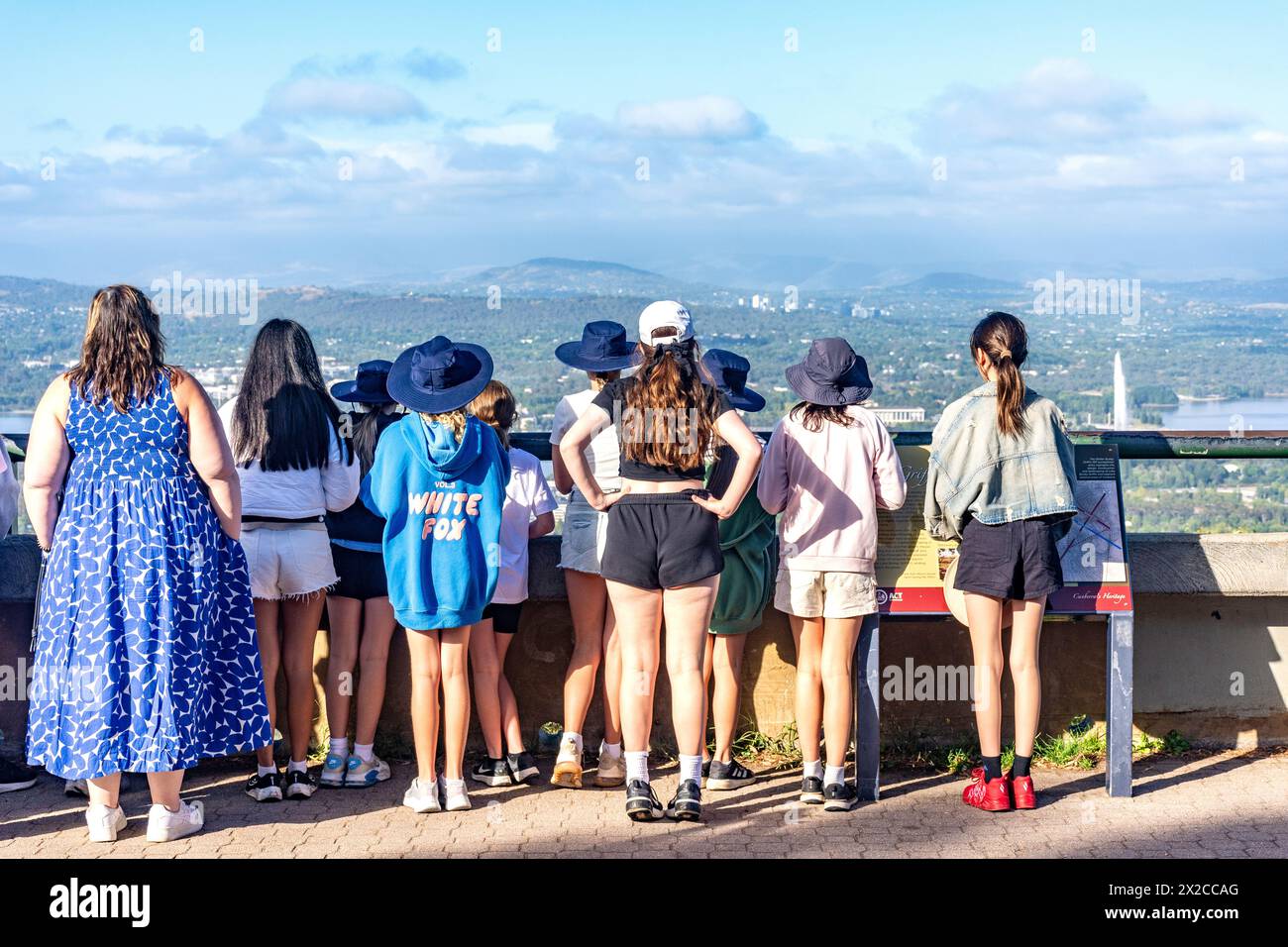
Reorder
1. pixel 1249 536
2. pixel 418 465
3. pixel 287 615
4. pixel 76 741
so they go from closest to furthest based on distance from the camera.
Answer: pixel 76 741 < pixel 418 465 < pixel 287 615 < pixel 1249 536

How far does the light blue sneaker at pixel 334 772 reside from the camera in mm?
5934

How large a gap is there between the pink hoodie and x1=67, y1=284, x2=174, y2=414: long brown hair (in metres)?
2.41

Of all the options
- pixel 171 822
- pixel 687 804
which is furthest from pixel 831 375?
pixel 171 822

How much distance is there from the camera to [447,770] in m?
5.63

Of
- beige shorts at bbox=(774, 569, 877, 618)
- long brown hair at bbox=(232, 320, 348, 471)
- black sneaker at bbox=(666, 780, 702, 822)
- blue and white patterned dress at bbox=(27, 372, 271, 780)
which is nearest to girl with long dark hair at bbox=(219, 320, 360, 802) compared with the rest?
long brown hair at bbox=(232, 320, 348, 471)

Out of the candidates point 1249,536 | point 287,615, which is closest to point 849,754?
point 1249,536

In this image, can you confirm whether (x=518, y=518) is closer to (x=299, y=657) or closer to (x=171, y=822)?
(x=299, y=657)

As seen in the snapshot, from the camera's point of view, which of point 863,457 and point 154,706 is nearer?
point 154,706

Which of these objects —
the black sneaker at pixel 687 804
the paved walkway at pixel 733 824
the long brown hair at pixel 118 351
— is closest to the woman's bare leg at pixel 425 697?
the paved walkway at pixel 733 824

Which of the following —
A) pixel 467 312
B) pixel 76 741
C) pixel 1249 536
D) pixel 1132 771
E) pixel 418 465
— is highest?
pixel 467 312

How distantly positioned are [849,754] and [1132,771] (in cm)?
125

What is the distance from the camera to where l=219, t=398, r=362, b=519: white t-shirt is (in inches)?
220

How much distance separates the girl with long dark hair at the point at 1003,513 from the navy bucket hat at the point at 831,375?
43 cm

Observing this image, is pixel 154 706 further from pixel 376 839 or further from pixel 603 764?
pixel 603 764
